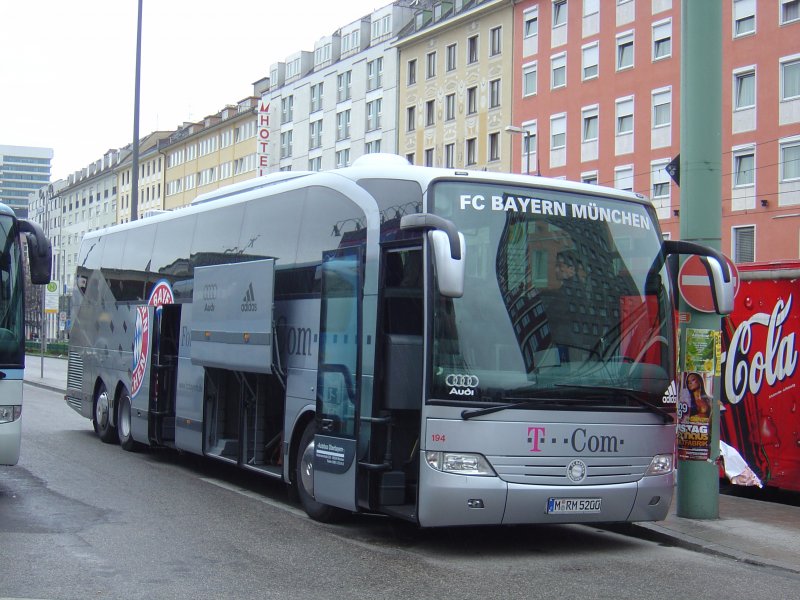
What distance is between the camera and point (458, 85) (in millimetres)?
60875

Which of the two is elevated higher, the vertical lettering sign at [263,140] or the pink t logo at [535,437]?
the vertical lettering sign at [263,140]

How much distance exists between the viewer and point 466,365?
29.1 ft

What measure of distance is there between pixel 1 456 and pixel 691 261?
7.11 m

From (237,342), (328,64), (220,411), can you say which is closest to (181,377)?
(220,411)

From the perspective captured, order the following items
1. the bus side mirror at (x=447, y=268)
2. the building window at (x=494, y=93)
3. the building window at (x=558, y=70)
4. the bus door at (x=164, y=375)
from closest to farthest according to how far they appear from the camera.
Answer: the bus side mirror at (x=447, y=268), the bus door at (x=164, y=375), the building window at (x=558, y=70), the building window at (x=494, y=93)

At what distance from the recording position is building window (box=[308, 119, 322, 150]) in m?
76.7

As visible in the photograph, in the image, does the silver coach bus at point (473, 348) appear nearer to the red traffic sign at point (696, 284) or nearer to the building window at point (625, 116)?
the red traffic sign at point (696, 284)

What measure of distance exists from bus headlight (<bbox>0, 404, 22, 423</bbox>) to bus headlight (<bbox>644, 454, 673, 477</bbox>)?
19.8 ft

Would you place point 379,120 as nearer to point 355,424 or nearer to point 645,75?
point 645,75

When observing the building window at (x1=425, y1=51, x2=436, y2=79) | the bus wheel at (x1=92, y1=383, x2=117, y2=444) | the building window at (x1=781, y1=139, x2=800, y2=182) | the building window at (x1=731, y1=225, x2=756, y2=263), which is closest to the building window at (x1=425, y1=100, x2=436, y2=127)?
the building window at (x1=425, y1=51, x2=436, y2=79)

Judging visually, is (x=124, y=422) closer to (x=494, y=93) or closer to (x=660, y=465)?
(x=660, y=465)

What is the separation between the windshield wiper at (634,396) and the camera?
9.23 meters

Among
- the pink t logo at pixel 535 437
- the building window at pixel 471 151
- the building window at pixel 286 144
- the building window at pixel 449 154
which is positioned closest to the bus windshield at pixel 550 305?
the pink t logo at pixel 535 437

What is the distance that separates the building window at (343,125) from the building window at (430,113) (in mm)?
10151
